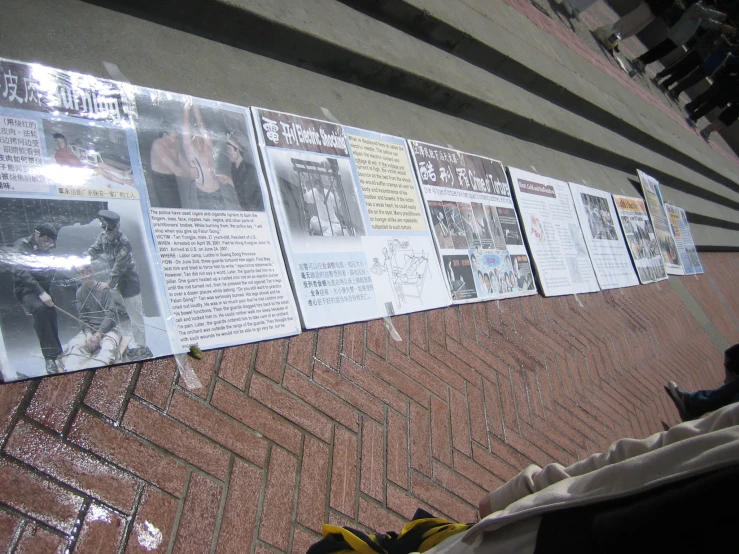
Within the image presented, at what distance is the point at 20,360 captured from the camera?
5.15 feet

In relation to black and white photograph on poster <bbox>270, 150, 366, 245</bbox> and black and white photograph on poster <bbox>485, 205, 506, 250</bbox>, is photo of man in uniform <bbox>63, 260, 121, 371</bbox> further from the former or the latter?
black and white photograph on poster <bbox>485, 205, 506, 250</bbox>

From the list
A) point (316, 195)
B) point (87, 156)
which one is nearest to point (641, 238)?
point (316, 195)

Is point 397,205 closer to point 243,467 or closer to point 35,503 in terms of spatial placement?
point 243,467

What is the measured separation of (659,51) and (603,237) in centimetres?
699

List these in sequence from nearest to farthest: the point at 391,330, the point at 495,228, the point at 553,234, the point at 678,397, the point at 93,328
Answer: the point at 93,328 → the point at 391,330 → the point at 495,228 → the point at 553,234 → the point at 678,397

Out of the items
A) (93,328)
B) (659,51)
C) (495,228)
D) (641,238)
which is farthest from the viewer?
(659,51)

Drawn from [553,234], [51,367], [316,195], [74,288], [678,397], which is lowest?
[678,397]

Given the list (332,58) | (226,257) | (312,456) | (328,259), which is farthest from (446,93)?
(312,456)

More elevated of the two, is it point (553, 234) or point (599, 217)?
point (599, 217)

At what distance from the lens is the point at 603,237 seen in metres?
5.11

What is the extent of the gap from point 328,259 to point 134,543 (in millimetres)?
1344

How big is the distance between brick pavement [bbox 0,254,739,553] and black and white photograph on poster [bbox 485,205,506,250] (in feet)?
1.33

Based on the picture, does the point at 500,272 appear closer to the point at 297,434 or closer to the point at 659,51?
the point at 297,434

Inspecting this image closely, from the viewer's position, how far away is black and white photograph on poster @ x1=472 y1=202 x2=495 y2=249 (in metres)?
3.46
